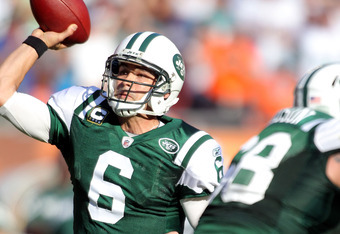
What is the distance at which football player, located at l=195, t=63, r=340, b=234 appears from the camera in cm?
245

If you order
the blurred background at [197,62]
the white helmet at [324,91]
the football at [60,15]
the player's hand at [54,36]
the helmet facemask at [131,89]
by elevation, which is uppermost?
the football at [60,15]

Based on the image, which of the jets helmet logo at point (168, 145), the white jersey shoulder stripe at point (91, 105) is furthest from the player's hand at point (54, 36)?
the jets helmet logo at point (168, 145)

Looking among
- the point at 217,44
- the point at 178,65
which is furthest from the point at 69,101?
the point at 217,44

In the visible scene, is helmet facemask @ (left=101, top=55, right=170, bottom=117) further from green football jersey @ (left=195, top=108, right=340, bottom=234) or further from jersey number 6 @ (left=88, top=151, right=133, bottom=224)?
green football jersey @ (left=195, top=108, right=340, bottom=234)

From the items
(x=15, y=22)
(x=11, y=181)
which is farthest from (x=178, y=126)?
(x=15, y=22)

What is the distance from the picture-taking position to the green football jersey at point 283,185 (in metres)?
2.45

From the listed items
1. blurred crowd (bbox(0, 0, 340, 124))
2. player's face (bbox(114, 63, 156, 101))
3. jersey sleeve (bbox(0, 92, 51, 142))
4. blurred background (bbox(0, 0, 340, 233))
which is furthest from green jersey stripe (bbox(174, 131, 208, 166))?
blurred crowd (bbox(0, 0, 340, 124))

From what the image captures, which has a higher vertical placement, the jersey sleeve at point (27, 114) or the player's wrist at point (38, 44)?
the player's wrist at point (38, 44)

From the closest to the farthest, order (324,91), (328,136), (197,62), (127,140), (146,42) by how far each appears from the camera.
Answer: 1. (328,136)
2. (324,91)
3. (127,140)
4. (146,42)
5. (197,62)

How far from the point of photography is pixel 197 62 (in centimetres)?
787

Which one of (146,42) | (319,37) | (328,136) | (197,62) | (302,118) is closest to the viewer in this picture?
(328,136)

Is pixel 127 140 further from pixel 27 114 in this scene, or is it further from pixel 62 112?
pixel 27 114

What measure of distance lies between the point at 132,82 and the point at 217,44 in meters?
4.94

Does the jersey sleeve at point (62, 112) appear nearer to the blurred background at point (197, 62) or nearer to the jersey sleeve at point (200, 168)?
the jersey sleeve at point (200, 168)
